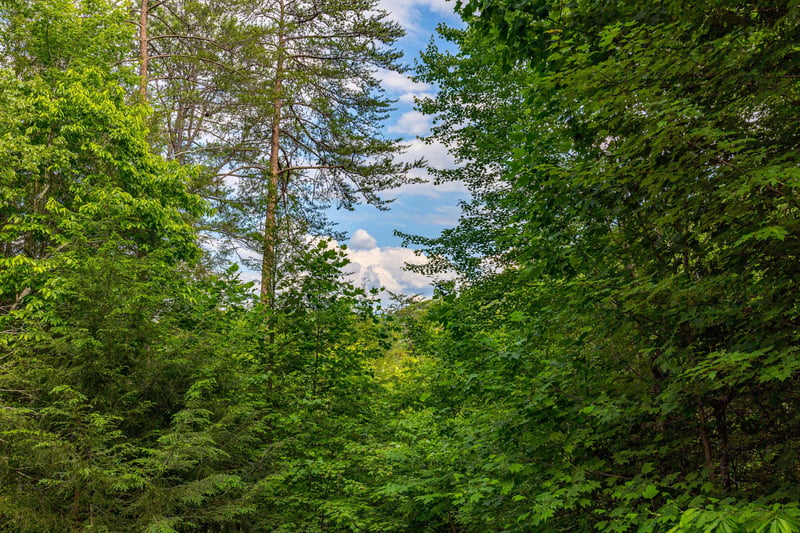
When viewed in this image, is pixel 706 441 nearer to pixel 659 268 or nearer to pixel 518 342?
pixel 659 268

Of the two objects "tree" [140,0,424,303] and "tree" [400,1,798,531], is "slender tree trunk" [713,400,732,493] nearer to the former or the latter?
"tree" [400,1,798,531]

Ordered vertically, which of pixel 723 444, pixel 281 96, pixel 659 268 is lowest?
pixel 723 444

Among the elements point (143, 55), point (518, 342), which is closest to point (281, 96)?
point (143, 55)

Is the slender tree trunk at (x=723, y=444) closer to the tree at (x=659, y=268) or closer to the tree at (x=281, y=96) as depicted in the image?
the tree at (x=659, y=268)

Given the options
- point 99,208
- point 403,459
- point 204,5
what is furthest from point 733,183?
point 204,5

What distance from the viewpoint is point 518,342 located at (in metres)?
3.94

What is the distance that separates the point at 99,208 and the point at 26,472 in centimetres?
602

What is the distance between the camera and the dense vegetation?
9.62 feet

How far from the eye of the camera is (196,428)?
5.57 metres

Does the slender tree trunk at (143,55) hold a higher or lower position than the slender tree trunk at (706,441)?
higher

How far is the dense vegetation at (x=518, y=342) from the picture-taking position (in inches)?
115

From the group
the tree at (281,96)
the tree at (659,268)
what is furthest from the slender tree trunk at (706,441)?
the tree at (281,96)

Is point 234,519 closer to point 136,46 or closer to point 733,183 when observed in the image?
point 733,183

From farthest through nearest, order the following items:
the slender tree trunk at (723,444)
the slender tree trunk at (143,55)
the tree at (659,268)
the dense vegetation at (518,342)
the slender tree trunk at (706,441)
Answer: the slender tree trunk at (143,55) → the slender tree trunk at (706,441) → the slender tree trunk at (723,444) → the dense vegetation at (518,342) → the tree at (659,268)
